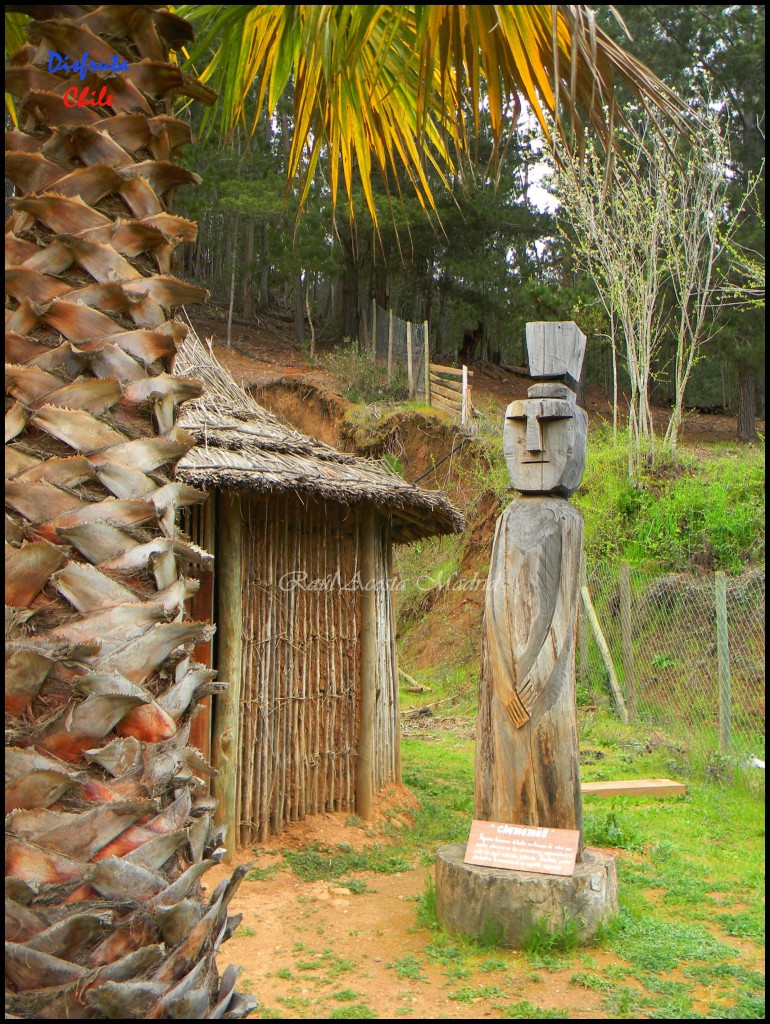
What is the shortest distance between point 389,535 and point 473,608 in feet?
24.7

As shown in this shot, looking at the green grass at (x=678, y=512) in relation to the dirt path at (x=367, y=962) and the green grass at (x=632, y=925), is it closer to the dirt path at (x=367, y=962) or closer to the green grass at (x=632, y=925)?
the green grass at (x=632, y=925)

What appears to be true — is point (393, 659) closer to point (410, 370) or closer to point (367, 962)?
point (367, 962)

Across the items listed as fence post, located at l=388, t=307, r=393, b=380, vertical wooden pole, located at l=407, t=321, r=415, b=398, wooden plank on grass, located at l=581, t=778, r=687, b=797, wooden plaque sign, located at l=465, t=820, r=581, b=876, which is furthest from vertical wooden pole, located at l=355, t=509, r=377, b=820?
fence post, located at l=388, t=307, r=393, b=380

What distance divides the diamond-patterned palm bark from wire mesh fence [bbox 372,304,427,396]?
55.8ft

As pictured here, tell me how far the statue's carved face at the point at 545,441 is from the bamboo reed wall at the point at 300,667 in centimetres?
229

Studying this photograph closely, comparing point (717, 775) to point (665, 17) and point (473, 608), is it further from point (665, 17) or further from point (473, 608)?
point (665, 17)

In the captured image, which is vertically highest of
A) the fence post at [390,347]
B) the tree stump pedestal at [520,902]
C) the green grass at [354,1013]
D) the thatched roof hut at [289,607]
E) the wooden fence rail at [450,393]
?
the fence post at [390,347]

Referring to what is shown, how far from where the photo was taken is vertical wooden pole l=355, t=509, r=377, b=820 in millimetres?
7543

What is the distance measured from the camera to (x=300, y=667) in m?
7.21

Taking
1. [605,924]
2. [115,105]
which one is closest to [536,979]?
[605,924]

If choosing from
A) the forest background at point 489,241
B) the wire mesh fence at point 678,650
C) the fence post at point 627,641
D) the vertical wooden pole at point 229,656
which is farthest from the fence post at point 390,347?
the vertical wooden pole at point 229,656

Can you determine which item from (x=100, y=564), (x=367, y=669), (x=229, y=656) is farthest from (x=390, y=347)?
(x=100, y=564)

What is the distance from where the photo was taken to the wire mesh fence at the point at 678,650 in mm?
9602

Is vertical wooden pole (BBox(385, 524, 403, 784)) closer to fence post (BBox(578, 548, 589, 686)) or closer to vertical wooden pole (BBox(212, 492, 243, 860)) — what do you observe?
vertical wooden pole (BBox(212, 492, 243, 860))
